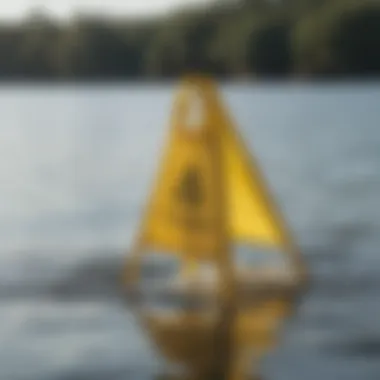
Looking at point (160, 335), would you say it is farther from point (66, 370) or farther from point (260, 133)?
point (260, 133)

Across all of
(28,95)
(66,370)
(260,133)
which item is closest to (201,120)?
(260,133)

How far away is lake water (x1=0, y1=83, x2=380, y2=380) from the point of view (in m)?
2.41

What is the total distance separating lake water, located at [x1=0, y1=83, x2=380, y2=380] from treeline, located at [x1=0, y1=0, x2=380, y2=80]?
0.05m

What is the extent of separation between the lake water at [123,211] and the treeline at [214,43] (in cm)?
5

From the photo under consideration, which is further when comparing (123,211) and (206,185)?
(123,211)

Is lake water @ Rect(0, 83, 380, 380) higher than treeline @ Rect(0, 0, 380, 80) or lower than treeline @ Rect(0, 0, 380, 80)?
lower

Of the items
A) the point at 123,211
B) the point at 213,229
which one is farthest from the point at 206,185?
the point at 123,211

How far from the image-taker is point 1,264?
2.63m

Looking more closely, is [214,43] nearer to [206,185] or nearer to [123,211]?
[206,185]

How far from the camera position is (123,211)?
2.54m

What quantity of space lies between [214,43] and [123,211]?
0.41 meters

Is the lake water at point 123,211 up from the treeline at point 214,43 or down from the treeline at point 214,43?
down

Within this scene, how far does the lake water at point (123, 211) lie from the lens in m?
2.41

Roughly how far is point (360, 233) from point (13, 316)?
0.78 meters
